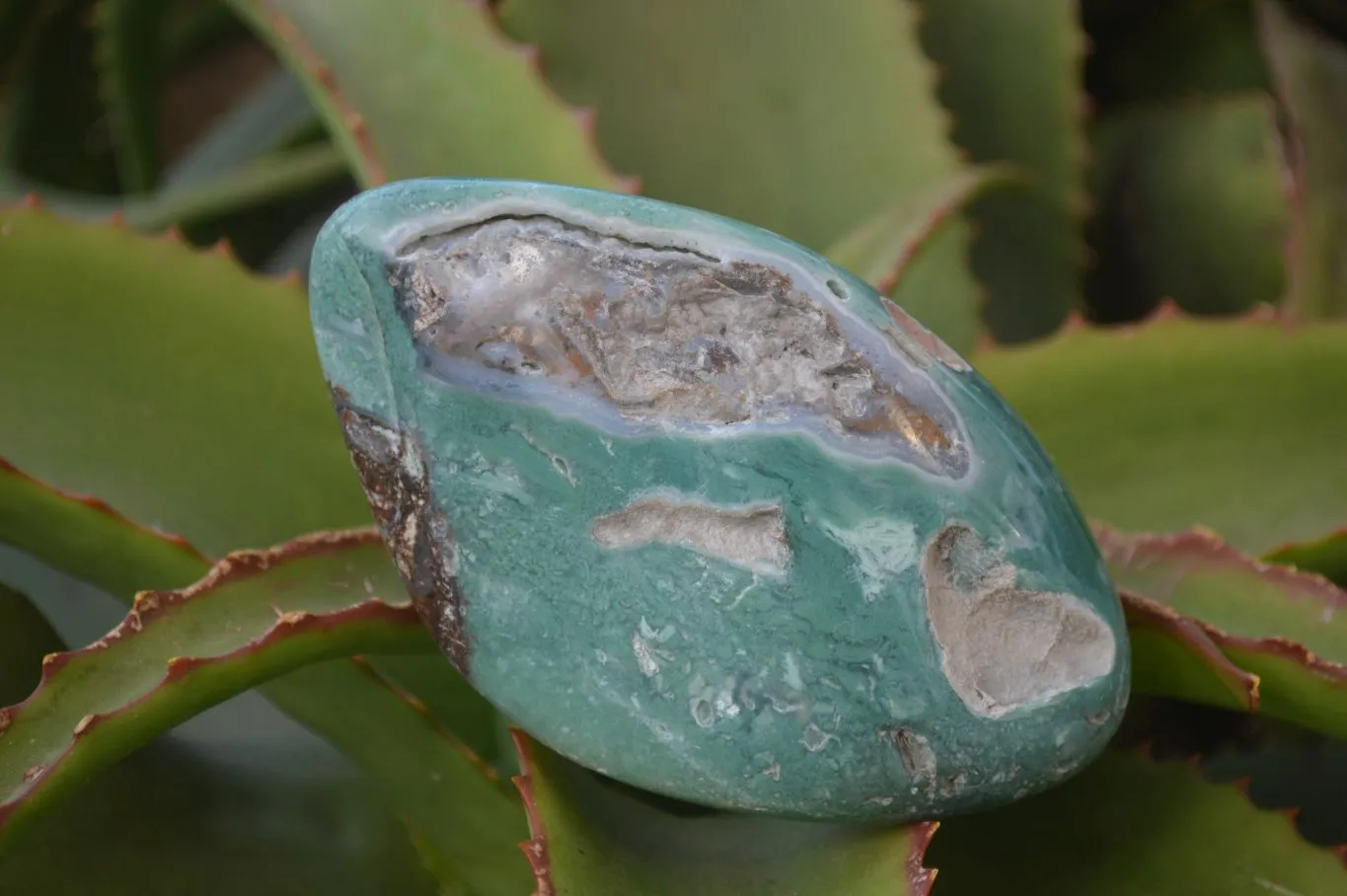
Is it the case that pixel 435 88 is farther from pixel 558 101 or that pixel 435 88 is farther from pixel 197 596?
pixel 197 596

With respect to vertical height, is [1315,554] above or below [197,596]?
below

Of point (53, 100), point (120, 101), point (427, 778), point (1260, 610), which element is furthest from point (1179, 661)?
point (53, 100)

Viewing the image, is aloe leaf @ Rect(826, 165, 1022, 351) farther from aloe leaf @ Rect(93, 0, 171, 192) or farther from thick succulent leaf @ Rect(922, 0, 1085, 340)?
aloe leaf @ Rect(93, 0, 171, 192)

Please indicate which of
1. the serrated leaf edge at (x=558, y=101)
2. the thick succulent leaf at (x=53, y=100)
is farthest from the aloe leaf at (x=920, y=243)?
the thick succulent leaf at (x=53, y=100)

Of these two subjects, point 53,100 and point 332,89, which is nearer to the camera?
point 332,89

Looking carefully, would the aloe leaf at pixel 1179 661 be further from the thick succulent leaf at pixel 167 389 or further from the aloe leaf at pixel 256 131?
the aloe leaf at pixel 256 131

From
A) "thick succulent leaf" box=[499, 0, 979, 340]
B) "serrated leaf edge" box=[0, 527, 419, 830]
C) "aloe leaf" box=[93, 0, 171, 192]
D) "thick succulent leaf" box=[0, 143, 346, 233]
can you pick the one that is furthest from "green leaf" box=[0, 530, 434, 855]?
"aloe leaf" box=[93, 0, 171, 192]

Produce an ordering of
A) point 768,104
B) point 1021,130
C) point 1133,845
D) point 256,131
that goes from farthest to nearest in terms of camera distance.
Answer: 1. point 256,131
2. point 1021,130
3. point 768,104
4. point 1133,845
